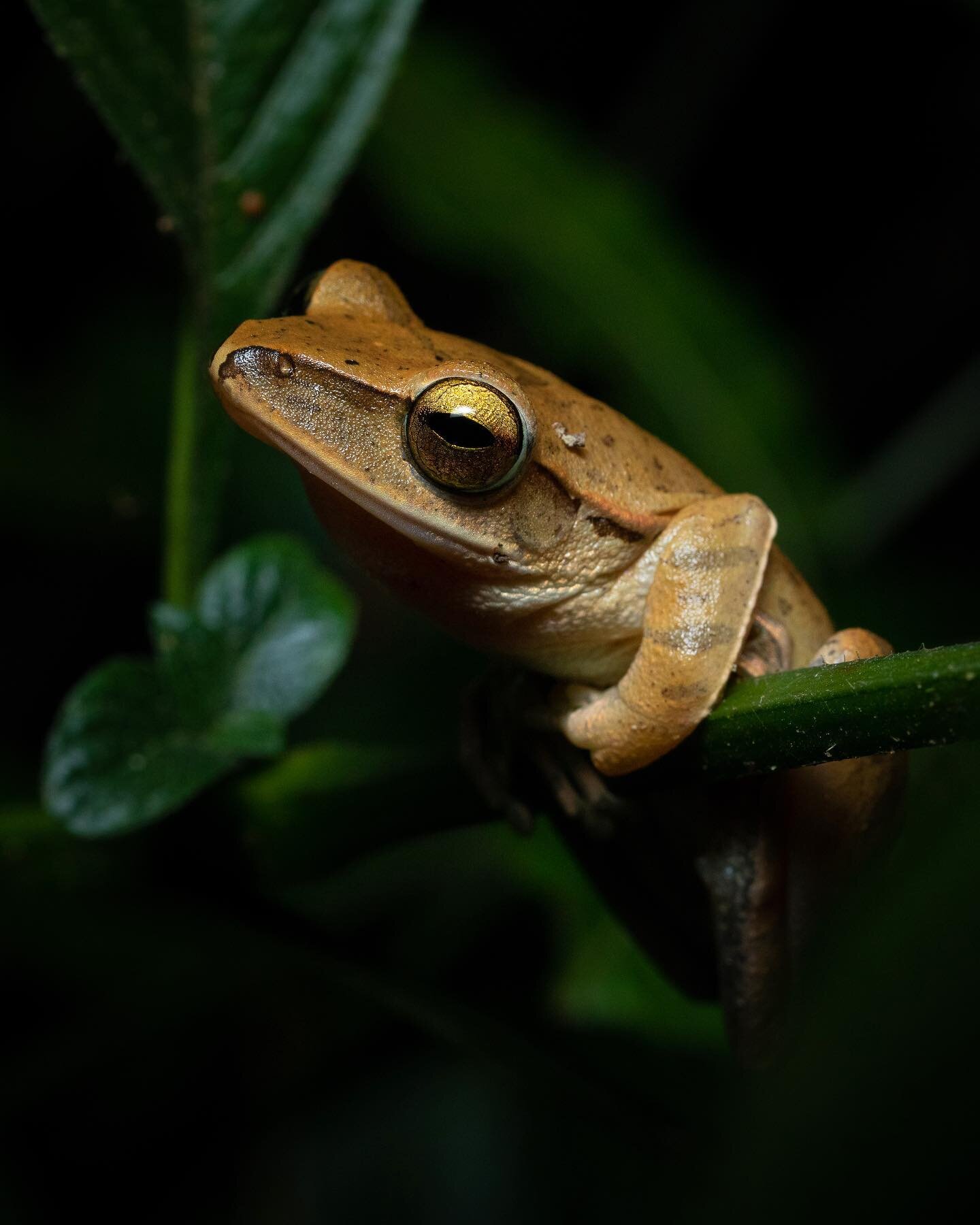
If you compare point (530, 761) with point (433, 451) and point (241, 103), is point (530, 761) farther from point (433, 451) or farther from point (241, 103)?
point (241, 103)

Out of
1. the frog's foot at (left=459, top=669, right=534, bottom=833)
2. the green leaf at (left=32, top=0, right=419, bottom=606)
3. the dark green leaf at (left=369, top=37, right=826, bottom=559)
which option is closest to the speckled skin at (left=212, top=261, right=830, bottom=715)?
the frog's foot at (left=459, top=669, right=534, bottom=833)

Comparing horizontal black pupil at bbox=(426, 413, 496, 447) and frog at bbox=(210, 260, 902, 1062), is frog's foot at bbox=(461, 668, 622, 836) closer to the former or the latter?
frog at bbox=(210, 260, 902, 1062)

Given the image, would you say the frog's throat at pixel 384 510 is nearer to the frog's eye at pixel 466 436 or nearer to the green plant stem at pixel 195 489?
the frog's eye at pixel 466 436

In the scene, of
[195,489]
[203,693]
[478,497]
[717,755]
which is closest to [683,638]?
[717,755]

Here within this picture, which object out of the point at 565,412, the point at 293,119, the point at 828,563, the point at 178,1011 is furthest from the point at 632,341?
the point at 178,1011

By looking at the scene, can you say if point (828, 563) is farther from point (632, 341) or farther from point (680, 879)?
point (680, 879)
